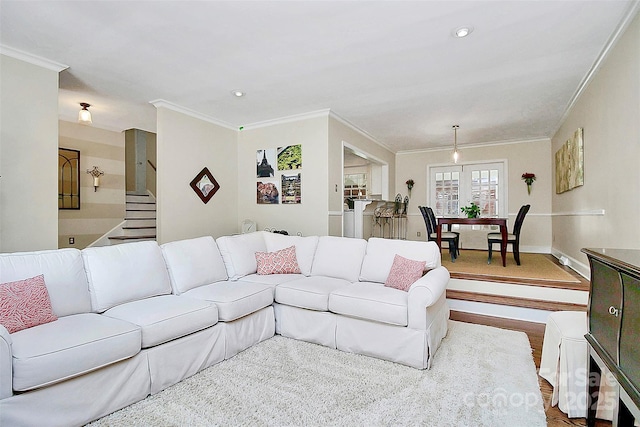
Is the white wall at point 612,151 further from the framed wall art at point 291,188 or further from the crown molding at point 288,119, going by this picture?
the framed wall art at point 291,188

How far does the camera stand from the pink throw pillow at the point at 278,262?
343 centimetres

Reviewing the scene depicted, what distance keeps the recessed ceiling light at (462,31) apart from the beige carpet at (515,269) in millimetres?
2823

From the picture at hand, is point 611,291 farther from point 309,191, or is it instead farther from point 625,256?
point 309,191

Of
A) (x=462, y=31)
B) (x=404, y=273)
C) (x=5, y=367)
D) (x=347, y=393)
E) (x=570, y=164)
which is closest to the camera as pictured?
(x=5, y=367)

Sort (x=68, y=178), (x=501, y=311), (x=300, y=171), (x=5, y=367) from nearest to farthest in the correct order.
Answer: (x=5, y=367) < (x=501, y=311) < (x=300, y=171) < (x=68, y=178)

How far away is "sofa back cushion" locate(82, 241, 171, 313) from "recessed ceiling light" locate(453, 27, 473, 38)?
317 cm

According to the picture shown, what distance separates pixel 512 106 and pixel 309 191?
3.23 meters

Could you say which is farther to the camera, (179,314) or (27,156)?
(27,156)

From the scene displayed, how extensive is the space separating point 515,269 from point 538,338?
Answer: 185 centimetres

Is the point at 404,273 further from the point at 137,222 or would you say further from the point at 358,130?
the point at 137,222

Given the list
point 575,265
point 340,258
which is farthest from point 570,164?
point 340,258

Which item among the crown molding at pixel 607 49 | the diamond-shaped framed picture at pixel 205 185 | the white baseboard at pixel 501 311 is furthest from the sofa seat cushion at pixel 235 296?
the crown molding at pixel 607 49

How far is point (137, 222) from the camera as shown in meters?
6.11

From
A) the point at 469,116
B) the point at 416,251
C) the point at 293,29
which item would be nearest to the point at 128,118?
the point at 293,29
